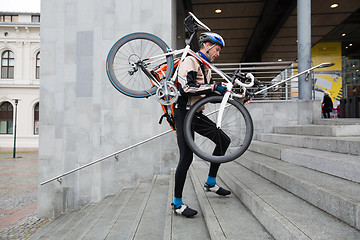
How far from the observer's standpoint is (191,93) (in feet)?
9.07

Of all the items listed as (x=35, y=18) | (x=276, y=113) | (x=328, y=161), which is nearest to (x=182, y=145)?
(x=328, y=161)

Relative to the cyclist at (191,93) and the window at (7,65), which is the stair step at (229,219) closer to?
the cyclist at (191,93)

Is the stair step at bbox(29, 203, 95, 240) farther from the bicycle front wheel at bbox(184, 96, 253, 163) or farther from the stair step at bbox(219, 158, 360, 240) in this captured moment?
the stair step at bbox(219, 158, 360, 240)

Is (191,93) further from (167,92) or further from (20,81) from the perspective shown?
(20,81)

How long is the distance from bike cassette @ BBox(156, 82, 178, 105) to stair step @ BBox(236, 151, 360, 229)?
1.61 m

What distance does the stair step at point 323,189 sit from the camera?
6.50 ft

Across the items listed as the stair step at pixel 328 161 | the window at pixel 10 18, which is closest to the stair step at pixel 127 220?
the stair step at pixel 328 161

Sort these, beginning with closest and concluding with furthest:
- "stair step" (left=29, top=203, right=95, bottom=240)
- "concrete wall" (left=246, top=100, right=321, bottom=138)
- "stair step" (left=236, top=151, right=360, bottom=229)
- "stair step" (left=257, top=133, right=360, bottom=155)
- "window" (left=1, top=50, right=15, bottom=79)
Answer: "stair step" (left=236, top=151, right=360, bottom=229), "stair step" (left=257, top=133, right=360, bottom=155), "stair step" (left=29, top=203, right=95, bottom=240), "concrete wall" (left=246, top=100, right=321, bottom=138), "window" (left=1, top=50, right=15, bottom=79)

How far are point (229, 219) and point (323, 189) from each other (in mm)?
927

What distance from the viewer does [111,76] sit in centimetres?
307

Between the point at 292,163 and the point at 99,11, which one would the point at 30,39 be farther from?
the point at 292,163

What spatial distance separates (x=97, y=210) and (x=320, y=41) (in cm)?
1822

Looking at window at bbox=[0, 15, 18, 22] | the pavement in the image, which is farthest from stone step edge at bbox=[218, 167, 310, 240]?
window at bbox=[0, 15, 18, 22]

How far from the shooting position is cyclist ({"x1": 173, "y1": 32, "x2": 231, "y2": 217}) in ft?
9.12
